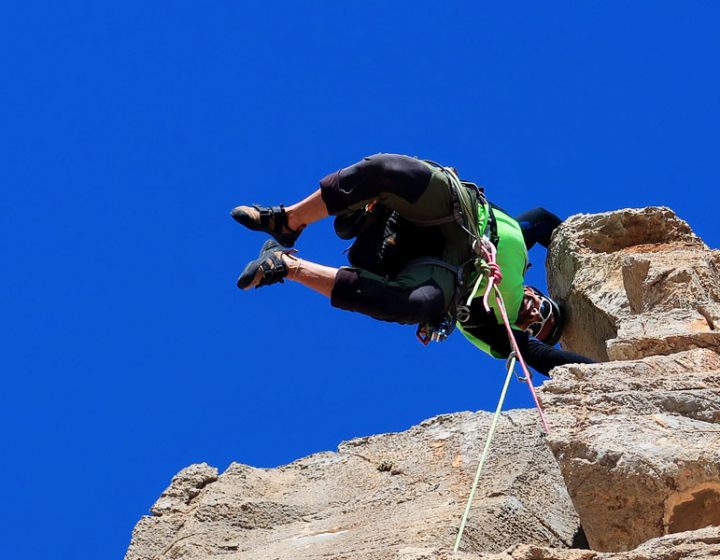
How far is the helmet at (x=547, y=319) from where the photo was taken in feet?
23.8

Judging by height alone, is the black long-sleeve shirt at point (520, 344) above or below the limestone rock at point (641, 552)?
above

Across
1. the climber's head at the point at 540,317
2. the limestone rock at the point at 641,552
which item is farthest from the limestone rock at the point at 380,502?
the limestone rock at the point at 641,552

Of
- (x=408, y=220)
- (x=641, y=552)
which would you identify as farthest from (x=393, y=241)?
(x=641, y=552)

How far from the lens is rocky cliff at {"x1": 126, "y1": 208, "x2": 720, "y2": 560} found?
4.62 m

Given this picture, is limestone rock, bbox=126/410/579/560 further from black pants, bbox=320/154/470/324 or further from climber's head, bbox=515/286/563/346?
climber's head, bbox=515/286/563/346

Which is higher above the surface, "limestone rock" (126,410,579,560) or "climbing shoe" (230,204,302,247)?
"climbing shoe" (230,204,302,247)

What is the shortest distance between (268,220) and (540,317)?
190 centimetres

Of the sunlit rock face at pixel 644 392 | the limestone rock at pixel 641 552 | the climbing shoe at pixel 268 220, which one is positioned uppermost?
the climbing shoe at pixel 268 220

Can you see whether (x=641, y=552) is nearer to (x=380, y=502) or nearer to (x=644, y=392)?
(x=644, y=392)

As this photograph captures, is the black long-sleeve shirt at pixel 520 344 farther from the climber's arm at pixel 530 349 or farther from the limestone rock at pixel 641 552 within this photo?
the limestone rock at pixel 641 552

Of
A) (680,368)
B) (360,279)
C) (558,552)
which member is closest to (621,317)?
(680,368)

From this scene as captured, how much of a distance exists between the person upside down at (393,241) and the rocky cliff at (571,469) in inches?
26.9

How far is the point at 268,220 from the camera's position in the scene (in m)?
5.99

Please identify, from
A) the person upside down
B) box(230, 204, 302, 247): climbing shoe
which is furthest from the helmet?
box(230, 204, 302, 247): climbing shoe
